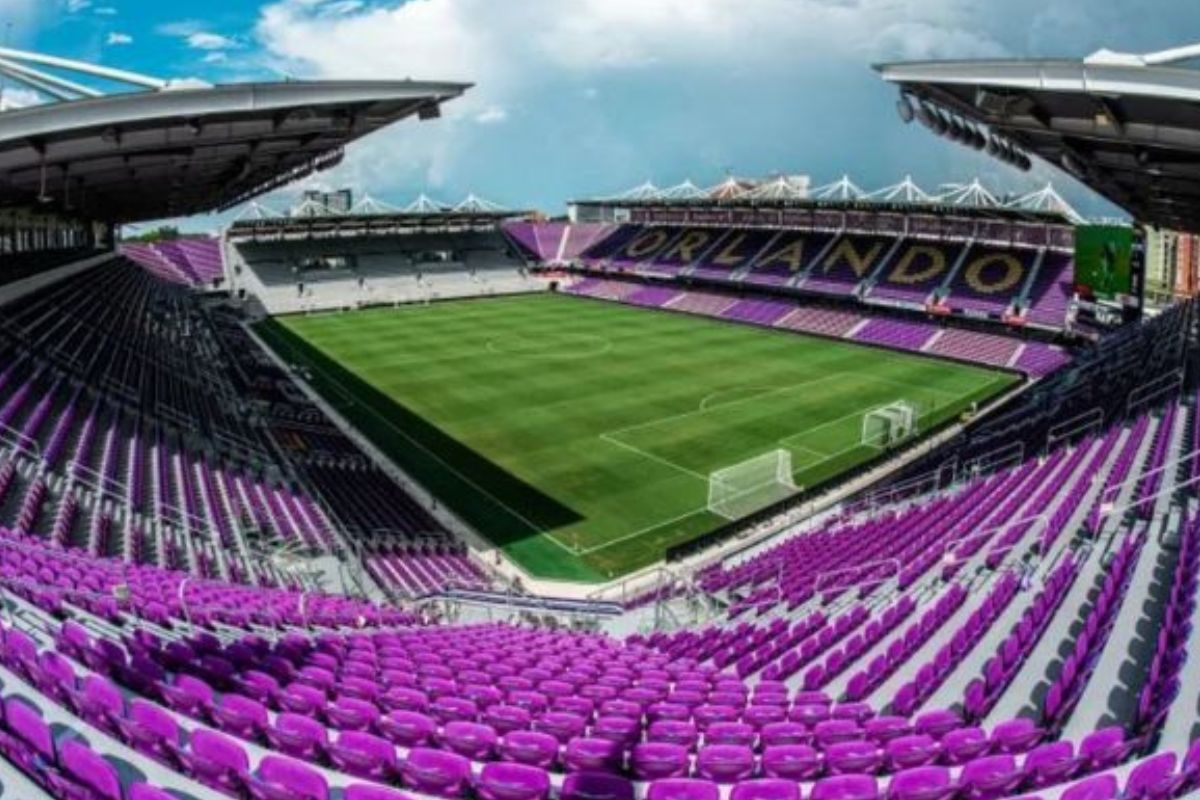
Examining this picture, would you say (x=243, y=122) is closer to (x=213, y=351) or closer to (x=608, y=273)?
(x=213, y=351)

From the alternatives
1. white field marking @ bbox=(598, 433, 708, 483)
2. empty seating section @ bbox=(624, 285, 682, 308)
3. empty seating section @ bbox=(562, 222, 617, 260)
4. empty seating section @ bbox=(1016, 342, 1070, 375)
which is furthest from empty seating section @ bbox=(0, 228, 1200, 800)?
empty seating section @ bbox=(562, 222, 617, 260)

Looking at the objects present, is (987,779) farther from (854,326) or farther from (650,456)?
(854,326)

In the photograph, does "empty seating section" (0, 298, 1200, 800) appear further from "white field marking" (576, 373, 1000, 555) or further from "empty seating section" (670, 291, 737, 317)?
"empty seating section" (670, 291, 737, 317)

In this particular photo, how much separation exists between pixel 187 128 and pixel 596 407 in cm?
2224

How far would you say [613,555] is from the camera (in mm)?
21422

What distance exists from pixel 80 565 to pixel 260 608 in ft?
7.03

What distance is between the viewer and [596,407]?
3484cm

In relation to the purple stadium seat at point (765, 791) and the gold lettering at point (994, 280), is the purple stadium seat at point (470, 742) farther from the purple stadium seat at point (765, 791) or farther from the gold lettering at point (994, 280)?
the gold lettering at point (994, 280)

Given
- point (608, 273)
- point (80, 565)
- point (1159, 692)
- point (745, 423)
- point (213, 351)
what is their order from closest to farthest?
1. point (1159, 692)
2. point (80, 565)
3. point (745, 423)
4. point (213, 351)
5. point (608, 273)

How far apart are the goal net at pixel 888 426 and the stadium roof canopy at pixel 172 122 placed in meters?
19.7

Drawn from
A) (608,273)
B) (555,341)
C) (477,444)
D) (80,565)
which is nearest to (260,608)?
(80,565)

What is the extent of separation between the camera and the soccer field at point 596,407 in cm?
2389

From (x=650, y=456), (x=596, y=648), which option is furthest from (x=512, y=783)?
(x=650, y=456)

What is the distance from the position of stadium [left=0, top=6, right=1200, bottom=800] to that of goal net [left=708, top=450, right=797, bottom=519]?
0.19 m
